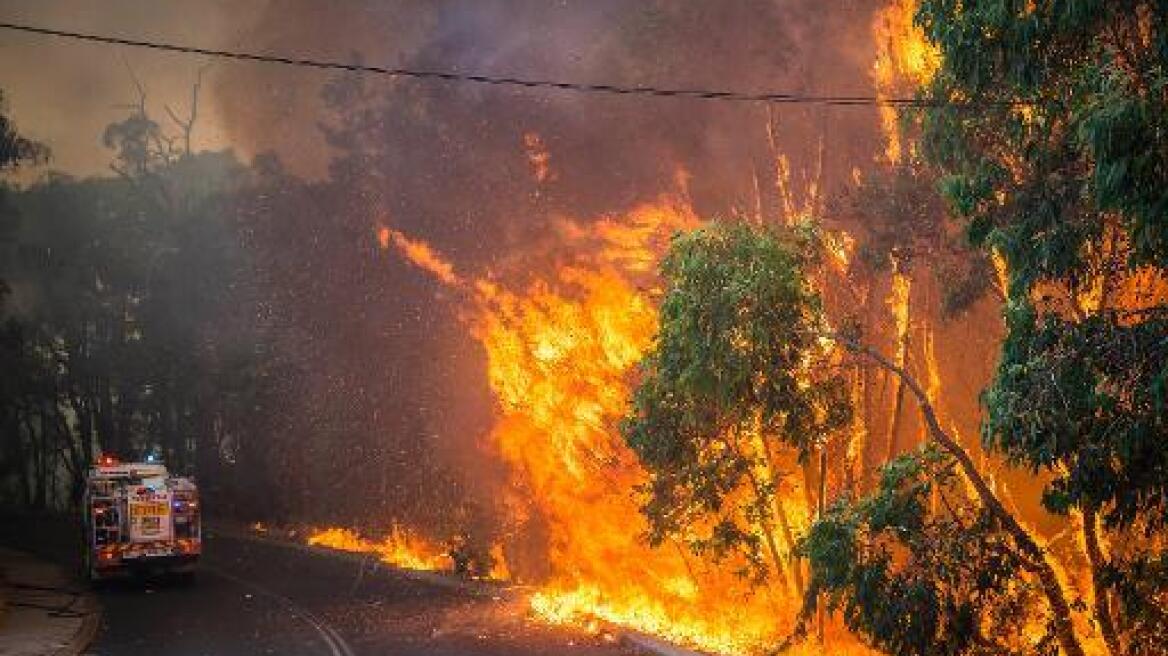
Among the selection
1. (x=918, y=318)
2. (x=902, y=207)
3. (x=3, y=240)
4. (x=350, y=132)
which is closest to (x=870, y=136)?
(x=918, y=318)

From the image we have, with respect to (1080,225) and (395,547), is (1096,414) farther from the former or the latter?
(395,547)

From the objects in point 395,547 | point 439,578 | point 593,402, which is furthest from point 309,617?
point 395,547

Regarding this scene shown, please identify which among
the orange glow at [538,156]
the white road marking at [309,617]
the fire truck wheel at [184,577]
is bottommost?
the white road marking at [309,617]

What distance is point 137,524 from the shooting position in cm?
2142

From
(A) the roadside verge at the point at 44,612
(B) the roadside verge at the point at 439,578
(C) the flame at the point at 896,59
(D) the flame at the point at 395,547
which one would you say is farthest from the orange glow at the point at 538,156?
(A) the roadside verge at the point at 44,612

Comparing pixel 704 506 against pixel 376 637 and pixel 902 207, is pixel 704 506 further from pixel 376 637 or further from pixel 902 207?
pixel 376 637

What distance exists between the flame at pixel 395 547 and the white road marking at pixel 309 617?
374 cm

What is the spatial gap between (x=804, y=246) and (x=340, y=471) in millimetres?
26222

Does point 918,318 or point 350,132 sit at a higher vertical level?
point 350,132

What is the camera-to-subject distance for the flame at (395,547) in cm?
2569

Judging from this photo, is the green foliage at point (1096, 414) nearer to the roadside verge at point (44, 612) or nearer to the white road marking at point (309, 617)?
the white road marking at point (309, 617)

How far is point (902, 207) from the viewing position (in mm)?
12820

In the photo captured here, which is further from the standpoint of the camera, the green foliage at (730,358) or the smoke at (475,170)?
the smoke at (475,170)

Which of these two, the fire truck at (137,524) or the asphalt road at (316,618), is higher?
the fire truck at (137,524)
